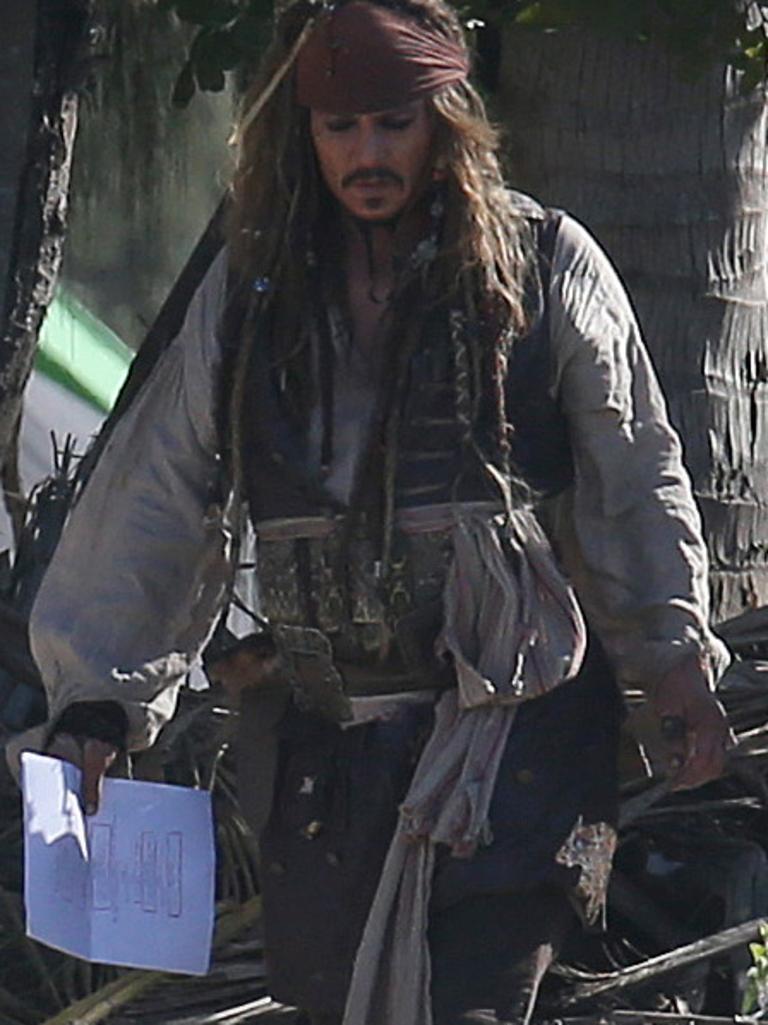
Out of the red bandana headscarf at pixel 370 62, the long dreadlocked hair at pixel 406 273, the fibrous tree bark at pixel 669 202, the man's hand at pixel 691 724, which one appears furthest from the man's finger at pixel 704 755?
the fibrous tree bark at pixel 669 202

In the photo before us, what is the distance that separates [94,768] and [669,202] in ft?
7.45

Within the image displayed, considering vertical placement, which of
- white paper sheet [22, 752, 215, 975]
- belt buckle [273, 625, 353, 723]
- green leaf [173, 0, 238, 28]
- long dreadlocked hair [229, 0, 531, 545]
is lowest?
white paper sheet [22, 752, 215, 975]

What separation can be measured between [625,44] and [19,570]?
1597 millimetres

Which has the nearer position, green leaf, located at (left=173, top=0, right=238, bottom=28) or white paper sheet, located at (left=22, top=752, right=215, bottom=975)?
white paper sheet, located at (left=22, top=752, right=215, bottom=975)

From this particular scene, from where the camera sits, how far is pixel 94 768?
3646 mm

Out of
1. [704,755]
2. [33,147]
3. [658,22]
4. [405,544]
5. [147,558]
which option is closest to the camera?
[704,755]

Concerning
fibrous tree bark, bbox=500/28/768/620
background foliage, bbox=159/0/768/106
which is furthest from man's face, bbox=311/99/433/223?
fibrous tree bark, bbox=500/28/768/620

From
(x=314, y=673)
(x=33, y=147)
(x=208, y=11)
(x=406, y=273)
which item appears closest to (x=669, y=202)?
(x=208, y=11)

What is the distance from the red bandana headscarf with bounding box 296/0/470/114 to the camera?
3.59 meters

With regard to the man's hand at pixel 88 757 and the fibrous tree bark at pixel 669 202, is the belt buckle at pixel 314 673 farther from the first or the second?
the fibrous tree bark at pixel 669 202

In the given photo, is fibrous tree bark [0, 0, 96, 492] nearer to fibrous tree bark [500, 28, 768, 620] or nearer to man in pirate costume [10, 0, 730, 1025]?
fibrous tree bark [500, 28, 768, 620]

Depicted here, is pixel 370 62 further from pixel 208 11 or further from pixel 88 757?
pixel 208 11

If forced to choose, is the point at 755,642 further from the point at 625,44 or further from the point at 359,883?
the point at 359,883

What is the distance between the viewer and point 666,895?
540 centimetres
